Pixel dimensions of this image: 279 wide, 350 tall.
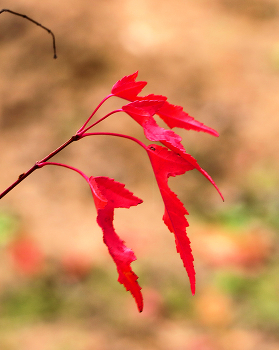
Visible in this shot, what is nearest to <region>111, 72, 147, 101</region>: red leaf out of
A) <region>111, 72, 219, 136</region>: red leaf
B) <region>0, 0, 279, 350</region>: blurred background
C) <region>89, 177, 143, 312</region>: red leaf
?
<region>111, 72, 219, 136</region>: red leaf

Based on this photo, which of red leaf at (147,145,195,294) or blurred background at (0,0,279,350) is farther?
blurred background at (0,0,279,350)

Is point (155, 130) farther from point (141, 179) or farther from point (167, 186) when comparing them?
point (141, 179)

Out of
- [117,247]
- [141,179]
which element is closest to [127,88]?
[117,247]

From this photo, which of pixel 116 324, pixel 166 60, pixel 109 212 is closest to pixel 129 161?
pixel 166 60

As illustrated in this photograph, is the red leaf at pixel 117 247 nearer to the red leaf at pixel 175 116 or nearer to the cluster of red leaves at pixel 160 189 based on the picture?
the cluster of red leaves at pixel 160 189

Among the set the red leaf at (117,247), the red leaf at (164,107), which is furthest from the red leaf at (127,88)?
the red leaf at (117,247)

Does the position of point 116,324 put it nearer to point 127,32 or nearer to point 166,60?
point 166,60

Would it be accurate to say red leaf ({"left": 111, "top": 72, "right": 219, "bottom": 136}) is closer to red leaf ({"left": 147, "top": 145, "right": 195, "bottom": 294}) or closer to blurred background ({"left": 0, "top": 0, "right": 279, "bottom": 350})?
red leaf ({"left": 147, "top": 145, "right": 195, "bottom": 294})
